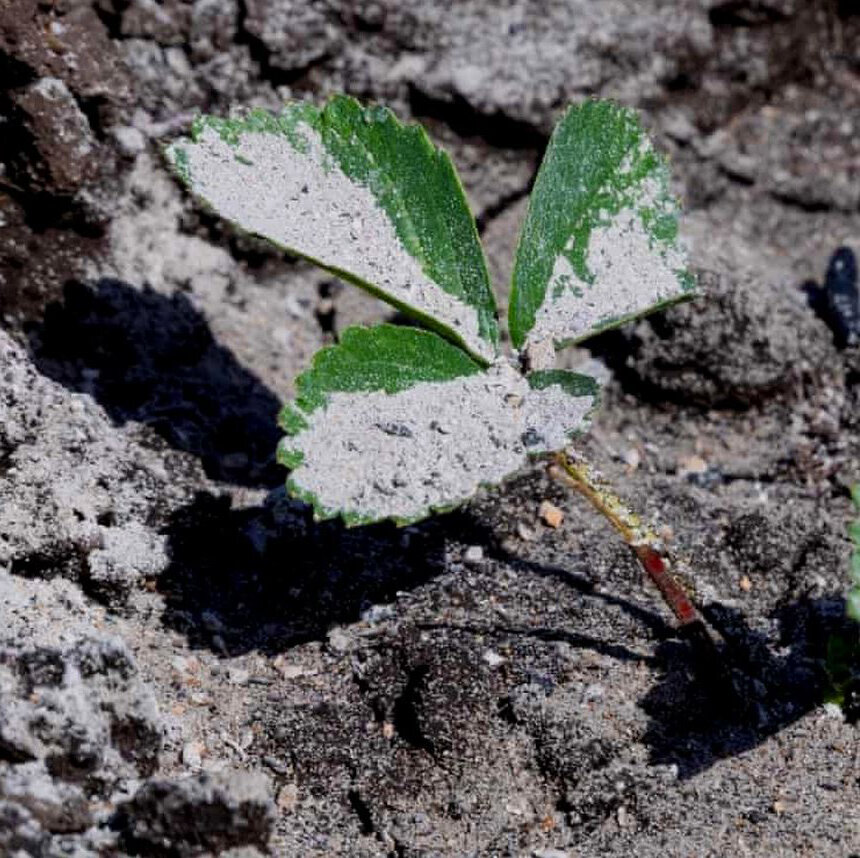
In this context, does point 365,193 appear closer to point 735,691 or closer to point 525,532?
point 525,532

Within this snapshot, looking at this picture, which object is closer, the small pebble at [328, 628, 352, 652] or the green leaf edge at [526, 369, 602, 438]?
the green leaf edge at [526, 369, 602, 438]

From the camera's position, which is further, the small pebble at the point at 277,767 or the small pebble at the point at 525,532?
the small pebble at the point at 525,532

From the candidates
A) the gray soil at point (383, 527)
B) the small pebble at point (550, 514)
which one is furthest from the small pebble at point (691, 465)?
the small pebble at point (550, 514)

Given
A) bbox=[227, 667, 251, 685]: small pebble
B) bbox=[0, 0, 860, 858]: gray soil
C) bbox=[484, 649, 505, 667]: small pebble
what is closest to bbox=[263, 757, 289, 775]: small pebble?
bbox=[0, 0, 860, 858]: gray soil

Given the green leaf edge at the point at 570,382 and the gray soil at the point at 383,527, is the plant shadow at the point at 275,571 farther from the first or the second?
the green leaf edge at the point at 570,382

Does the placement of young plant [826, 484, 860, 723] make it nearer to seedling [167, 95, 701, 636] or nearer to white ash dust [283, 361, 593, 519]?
seedling [167, 95, 701, 636]

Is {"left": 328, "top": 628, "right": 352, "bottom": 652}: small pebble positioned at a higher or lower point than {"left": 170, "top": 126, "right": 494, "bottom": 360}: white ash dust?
lower

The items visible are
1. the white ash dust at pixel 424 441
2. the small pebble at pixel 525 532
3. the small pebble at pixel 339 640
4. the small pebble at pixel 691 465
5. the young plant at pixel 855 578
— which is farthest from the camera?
the small pebble at pixel 691 465
